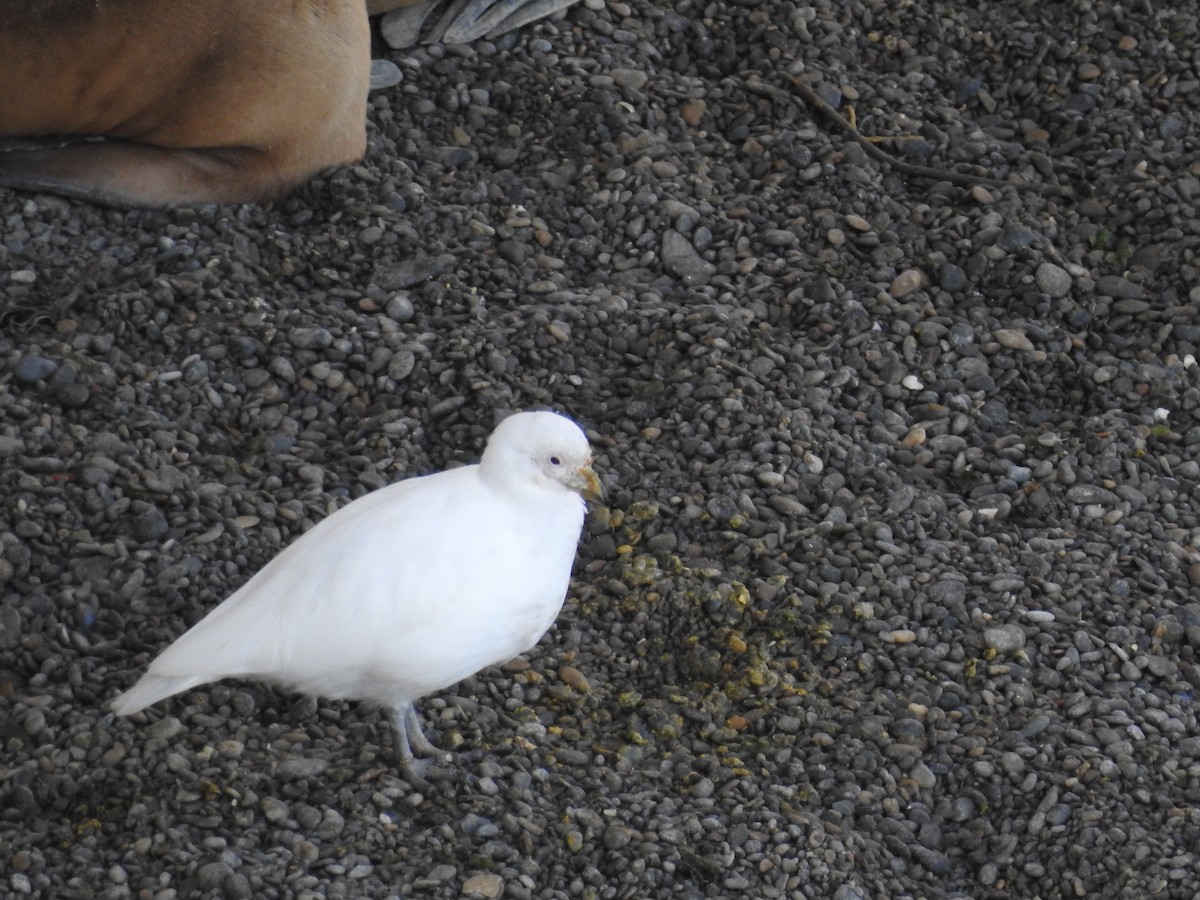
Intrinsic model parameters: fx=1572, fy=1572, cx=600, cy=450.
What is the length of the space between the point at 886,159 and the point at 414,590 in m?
2.45

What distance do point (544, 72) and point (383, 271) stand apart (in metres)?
1.01

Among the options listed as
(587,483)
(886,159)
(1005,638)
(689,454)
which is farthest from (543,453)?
(886,159)

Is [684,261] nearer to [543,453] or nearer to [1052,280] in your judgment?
[1052,280]

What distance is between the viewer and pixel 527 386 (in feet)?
12.7

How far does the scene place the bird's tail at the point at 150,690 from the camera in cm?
280

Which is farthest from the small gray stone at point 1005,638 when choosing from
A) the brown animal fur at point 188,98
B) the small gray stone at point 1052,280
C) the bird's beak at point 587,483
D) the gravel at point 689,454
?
the brown animal fur at point 188,98

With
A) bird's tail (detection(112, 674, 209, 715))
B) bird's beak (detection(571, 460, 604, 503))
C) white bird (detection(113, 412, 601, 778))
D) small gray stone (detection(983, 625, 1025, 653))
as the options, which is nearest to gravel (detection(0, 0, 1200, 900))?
small gray stone (detection(983, 625, 1025, 653))

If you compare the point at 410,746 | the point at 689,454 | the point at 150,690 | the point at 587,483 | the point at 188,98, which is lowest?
the point at 410,746

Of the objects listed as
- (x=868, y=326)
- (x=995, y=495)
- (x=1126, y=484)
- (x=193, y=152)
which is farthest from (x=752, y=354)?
(x=193, y=152)

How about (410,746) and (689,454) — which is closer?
(410,746)

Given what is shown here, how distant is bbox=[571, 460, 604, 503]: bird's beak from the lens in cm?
292

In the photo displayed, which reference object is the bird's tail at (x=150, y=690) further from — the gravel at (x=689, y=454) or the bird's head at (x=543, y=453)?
the bird's head at (x=543, y=453)

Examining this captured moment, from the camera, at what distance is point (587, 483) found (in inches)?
115

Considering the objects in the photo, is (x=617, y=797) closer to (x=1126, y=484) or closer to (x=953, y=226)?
(x=1126, y=484)
